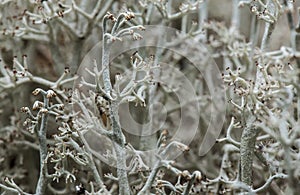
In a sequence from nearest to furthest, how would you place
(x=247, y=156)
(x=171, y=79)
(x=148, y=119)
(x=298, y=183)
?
(x=298, y=183), (x=247, y=156), (x=148, y=119), (x=171, y=79)

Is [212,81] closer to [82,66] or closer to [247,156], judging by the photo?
[82,66]

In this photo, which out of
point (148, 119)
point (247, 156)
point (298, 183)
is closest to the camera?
point (298, 183)

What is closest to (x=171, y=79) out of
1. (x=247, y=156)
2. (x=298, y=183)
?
(x=247, y=156)

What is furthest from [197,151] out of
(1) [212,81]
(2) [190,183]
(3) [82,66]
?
(2) [190,183]

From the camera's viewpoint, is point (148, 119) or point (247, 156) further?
point (148, 119)

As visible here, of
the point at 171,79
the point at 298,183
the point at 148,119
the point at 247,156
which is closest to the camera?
the point at 298,183

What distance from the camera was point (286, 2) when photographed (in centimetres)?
82

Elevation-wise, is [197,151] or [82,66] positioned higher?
[82,66]

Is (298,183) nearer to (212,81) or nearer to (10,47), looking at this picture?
(212,81)

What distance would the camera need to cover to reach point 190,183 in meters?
0.81

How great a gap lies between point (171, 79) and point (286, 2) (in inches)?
19.9

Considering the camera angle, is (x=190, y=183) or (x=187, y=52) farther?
(x=187, y=52)

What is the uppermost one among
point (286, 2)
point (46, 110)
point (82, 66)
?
point (286, 2)

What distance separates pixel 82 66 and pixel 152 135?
→ 0.27m
